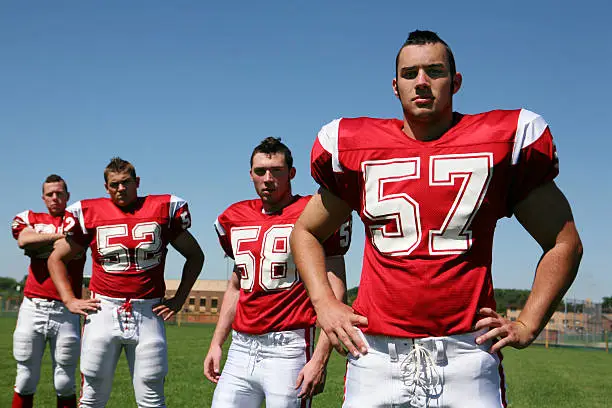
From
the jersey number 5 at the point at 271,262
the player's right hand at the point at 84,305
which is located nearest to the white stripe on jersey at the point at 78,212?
the player's right hand at the point at 84,305

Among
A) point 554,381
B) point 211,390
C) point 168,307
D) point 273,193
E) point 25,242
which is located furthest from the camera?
point 554,381

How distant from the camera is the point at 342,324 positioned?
9.00 ft

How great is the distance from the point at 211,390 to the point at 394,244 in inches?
385

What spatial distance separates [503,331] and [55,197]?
6.68 m

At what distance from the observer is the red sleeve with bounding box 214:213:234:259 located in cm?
514

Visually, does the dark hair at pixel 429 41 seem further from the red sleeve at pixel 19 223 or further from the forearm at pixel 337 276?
the red sleeve at pixel 19 223

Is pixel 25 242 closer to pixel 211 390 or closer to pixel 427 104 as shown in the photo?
pixel 211 390

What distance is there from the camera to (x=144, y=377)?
5.63 metres

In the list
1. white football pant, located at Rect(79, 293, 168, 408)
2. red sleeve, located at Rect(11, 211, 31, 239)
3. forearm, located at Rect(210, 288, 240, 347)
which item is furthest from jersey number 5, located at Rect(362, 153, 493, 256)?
red sleeve, located at Rect(11, 211, 31, 239)

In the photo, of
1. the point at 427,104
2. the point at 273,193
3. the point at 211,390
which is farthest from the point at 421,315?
the point at 211,390

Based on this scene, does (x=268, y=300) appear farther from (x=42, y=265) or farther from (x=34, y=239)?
(x=42, y=265)

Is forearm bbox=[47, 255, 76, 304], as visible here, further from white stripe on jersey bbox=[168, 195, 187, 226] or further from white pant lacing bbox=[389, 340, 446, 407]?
white pant lacing bbox=[389, 340, 446, 407]

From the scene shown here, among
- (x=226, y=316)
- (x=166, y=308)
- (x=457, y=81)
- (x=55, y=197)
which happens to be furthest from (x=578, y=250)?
(x=55, y=197)

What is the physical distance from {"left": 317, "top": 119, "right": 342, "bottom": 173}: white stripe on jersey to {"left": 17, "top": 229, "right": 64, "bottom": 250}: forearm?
214 inches
